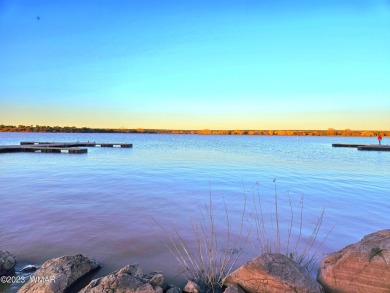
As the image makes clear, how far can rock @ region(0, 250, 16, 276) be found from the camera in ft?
15.3

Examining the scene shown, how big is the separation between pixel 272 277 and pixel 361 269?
4.05 ft

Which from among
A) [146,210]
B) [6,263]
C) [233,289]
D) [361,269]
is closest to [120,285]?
[233,289]

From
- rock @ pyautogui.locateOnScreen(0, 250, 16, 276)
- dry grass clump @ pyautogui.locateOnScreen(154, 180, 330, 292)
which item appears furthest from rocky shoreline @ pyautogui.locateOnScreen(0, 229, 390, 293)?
dry grass clump @ pyautogui.locateOnScreen(154, 180, 330, 292)

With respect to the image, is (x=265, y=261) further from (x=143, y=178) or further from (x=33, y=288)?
(x=143, y=178)

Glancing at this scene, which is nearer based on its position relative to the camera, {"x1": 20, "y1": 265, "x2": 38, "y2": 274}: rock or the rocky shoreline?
the rocky shoreline

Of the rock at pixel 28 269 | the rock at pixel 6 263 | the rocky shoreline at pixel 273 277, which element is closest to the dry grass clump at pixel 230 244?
the rocky shoreline at pixel 273 277

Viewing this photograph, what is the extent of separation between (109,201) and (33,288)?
6631mm

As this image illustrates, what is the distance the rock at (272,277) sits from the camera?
386 centimetres

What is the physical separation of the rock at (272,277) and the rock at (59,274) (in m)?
2.27

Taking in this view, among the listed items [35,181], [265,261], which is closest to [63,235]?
[265,261]

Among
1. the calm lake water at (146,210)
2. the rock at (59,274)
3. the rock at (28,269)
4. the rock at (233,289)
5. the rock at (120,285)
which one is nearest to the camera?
the rock at (120,285)

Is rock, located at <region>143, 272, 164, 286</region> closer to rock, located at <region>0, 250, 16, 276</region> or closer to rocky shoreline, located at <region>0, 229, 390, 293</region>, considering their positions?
rocky shoreline, located at <region>0, 229, 390, 293</region>

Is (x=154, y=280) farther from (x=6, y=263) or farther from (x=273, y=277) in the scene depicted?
(x=6, y=263)

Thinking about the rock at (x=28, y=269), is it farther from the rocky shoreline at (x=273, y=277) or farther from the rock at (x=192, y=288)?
the rock at (x=192, y=288)
